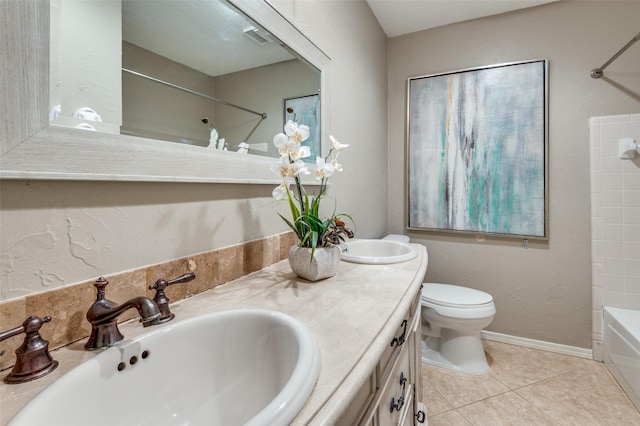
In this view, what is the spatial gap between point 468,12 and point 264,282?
2406mm

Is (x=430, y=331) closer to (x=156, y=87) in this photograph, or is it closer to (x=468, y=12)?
(x=156, y=87)

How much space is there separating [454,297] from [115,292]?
1786 mm

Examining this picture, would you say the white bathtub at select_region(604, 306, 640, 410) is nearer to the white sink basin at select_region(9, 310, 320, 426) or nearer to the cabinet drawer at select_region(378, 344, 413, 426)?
the cabinet drawer at select_region(378, 344, 413, 426)

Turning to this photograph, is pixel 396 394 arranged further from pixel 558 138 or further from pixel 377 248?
pixel 558 138

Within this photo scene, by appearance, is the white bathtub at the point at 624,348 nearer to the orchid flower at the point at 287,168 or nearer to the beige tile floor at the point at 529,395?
the beige tile floor at the point at 529,395

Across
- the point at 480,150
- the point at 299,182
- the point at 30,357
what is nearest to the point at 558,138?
the point at 480,150

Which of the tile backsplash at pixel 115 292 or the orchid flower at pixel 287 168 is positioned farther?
the orchid flower at pixel 287 168

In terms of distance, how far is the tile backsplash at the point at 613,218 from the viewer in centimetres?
176

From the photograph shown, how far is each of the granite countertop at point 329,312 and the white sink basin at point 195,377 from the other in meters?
0.03

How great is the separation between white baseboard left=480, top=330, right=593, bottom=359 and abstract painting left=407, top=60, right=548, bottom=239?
755 millimetres

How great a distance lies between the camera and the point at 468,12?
2.08 meters

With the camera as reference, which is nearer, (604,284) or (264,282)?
(264,282)

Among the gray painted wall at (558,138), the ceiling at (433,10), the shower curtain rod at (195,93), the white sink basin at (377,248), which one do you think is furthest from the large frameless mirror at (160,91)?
the gray painted wall at (558,138)

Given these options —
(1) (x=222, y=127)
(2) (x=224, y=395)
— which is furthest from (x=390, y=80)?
(2) (x=224, y=395)
